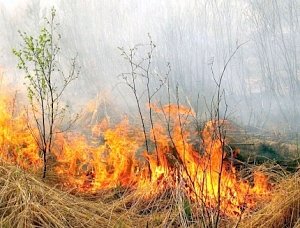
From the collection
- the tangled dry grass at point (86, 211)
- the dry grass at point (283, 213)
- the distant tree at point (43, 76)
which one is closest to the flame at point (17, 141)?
the distant tree at point (43, 76)

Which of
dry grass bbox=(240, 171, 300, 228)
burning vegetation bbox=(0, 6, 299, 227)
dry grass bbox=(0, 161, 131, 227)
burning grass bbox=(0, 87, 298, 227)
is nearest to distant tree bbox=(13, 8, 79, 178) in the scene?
burning vegetation bbox=(0, 6, 299, 227)

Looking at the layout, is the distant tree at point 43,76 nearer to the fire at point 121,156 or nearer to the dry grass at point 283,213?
the fire at point 121,156

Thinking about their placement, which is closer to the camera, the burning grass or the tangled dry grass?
the tangled dry grass

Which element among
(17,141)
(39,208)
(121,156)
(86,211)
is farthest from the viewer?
(17,141)

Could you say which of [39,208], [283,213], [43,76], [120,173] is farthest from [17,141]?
[283,213]

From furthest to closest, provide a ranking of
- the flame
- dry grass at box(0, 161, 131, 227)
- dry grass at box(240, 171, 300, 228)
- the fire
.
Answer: the flame < the fire < dry grass at box(0, 161, 131, 227) < dry grass at box(240, 171, 300, 228)

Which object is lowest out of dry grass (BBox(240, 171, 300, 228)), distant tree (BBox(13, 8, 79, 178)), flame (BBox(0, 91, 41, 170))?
dry grass (BBox(240, 171, 300, 228))

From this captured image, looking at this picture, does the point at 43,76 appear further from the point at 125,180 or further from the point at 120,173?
the point at 125,180

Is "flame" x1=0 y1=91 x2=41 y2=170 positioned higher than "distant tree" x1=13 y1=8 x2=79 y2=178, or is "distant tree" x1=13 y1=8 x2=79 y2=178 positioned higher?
"distant tree" x1=13 y1=8 x2=79 y2=178

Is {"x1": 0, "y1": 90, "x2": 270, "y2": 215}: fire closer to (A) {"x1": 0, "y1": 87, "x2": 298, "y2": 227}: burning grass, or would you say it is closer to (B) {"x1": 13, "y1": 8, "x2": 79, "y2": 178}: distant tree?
(A) {"x1": 0, "y1": 87, "x2": 298, "y2": 227}: burning grass

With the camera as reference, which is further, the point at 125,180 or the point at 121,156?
the point at 121,156

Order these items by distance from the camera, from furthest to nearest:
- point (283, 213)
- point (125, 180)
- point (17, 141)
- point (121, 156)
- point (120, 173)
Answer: point (17, 141) → point (121, 156) → point (120, 173) → point (125, 180) → point (283, 213)

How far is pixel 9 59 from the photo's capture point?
57.4 ft

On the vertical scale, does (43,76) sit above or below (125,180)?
above
